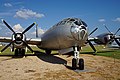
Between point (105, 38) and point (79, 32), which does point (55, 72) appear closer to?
point (79, 32)

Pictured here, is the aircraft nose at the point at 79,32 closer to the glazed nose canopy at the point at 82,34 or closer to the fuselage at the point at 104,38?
the glazed nose canopy at the point at 82,34

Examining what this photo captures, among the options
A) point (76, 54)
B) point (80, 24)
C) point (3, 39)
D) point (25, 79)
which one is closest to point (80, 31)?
point (80, 24)

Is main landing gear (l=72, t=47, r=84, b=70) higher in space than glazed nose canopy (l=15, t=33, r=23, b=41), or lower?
lower

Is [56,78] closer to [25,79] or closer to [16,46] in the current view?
[25,79]

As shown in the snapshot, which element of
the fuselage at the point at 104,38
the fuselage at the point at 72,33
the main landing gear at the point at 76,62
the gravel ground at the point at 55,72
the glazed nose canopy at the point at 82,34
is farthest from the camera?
the fuselage at the point at 104,38

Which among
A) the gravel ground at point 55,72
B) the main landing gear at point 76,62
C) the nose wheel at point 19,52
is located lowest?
the gravel ground at point 55,72

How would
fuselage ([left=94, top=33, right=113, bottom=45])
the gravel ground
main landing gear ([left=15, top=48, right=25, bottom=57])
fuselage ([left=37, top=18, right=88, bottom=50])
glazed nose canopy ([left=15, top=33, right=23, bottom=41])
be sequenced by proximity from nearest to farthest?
the gravel ground < fuselage ([left=37, top=18, right=88, bottom=50]) < glazed nose canopy ([left=15, top=33, right=23, bottom=41]) < main landing gear ([left=15, top=48, right=25, bottom=57]) < fuselage ([left=94, top=33, right=113, bottom=45])

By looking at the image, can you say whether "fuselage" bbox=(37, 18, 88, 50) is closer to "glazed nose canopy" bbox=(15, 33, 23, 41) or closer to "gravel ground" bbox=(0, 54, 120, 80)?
"gravel ground" bbox=(0, 54, 120, 80)

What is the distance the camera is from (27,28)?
63.3 ft

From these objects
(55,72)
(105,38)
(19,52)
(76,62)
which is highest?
(105,38)

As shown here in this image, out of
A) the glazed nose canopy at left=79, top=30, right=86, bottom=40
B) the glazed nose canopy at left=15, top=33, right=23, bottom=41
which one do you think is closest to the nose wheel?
the glazed nose canopy at left=15, top=33, right=23, bottom=41

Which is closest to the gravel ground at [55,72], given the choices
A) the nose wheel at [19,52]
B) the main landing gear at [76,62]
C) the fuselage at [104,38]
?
the main landing gear at [76,62]

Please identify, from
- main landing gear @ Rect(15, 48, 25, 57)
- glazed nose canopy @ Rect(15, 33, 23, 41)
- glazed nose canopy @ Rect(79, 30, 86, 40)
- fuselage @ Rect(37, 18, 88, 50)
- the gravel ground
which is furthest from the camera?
main landing gear @ Rect(15, 48, 25, 57)

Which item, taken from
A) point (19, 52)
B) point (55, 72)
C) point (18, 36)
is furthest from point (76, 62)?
point (19, 52)
